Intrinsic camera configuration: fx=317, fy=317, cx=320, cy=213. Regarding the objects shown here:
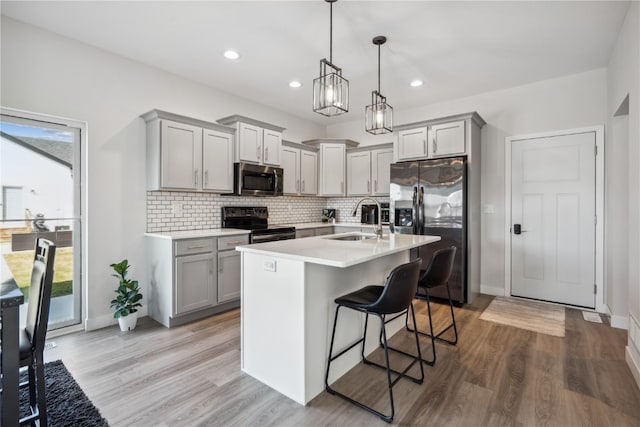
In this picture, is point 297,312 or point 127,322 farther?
point 127,322

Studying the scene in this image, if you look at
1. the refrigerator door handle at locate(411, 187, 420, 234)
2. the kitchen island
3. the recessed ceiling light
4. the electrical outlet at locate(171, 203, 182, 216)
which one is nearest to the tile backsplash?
the electrical outlet at locate(171, 203, 182, 216)

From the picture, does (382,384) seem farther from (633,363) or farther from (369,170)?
(369,170)

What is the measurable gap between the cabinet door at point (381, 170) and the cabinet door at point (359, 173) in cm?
9

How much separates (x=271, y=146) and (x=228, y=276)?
1931 millimetres

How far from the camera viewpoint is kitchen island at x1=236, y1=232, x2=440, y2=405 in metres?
1.98

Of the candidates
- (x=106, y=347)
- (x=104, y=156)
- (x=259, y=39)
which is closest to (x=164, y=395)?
(x=106, y=347)

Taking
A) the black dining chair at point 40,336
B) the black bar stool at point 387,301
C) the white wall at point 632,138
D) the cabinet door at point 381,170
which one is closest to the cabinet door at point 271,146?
the cabinet door at point 381,170

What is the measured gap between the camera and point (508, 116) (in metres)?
4.24

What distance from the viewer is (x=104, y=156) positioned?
3.23m

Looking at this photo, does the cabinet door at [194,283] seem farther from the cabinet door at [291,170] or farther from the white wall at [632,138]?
the white wall at [632,138]

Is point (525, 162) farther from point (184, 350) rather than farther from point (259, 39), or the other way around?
point (184, 350)

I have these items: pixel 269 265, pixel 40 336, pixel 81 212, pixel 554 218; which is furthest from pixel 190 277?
pixel 554 218

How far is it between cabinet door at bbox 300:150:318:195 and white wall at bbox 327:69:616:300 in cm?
210

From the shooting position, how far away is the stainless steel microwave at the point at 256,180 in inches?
163
